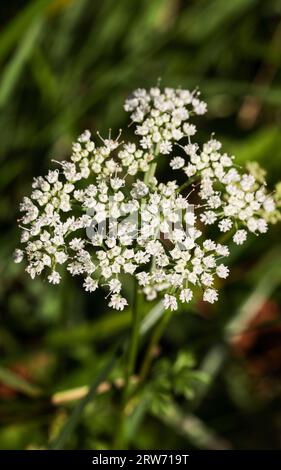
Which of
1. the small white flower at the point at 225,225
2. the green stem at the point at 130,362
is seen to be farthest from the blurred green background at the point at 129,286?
the small white flower at the point at 225,225

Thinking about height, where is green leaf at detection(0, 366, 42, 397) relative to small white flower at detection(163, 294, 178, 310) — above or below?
above

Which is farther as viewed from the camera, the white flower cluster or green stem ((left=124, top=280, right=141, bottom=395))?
green stem ((left=124, top=280, right=141, bottom=395))

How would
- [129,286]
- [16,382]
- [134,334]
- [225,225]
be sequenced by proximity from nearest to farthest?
[225,225]
[134,334]
[16,382]
[129,286]

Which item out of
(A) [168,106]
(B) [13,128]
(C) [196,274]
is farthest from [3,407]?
(B) [13,128]

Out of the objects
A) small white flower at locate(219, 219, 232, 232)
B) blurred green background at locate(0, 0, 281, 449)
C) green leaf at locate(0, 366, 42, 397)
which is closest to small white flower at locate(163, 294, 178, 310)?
small white flower at locate(219, 219, 232, 232)

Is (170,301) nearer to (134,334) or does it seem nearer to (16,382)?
(134,334)

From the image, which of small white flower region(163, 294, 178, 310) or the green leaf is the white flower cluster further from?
the green leaf

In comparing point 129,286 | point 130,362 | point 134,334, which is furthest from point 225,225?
point 129,286

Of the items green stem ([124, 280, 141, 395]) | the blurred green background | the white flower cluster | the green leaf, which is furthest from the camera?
the blurred green background

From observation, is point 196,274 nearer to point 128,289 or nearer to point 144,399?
point 144,399
